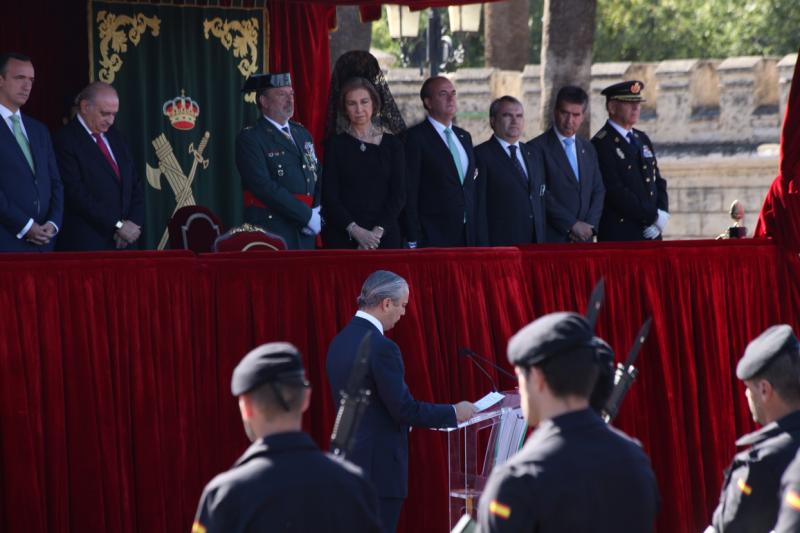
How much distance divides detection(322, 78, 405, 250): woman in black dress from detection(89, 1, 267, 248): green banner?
7.68 feet

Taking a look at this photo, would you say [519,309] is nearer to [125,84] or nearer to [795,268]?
[795,268]

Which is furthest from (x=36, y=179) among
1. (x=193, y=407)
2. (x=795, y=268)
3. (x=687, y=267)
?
(x=795, y=268)

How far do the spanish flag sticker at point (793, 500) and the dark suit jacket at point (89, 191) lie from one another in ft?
17.7

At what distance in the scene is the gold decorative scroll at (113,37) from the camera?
1131cm

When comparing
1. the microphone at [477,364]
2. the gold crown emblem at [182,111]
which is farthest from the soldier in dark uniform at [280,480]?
the gold crown emblem at [182,111]

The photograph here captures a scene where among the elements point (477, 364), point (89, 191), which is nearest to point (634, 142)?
point (477, 364)

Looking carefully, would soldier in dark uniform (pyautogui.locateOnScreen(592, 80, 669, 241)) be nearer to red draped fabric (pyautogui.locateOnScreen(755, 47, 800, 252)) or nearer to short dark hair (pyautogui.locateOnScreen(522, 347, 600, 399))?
red draped fabric (pyautogui.locateOnScreen(755, 47, 800, 252))

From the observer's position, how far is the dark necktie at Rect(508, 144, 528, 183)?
10133 mm

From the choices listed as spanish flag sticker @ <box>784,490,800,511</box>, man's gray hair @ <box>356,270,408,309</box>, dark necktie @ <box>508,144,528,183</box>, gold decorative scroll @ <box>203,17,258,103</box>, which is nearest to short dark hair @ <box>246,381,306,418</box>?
spanish flag sticker @ <box>784,490,800,511</box>

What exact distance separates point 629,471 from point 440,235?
17.7 ft

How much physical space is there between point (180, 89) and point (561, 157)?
3.07 meters

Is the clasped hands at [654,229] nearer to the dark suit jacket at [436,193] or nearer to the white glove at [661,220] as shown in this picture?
the white glove at [661,220]

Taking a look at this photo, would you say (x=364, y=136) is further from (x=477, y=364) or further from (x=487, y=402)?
(x=487, y=402)

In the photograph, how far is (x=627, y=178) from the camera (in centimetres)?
1065
